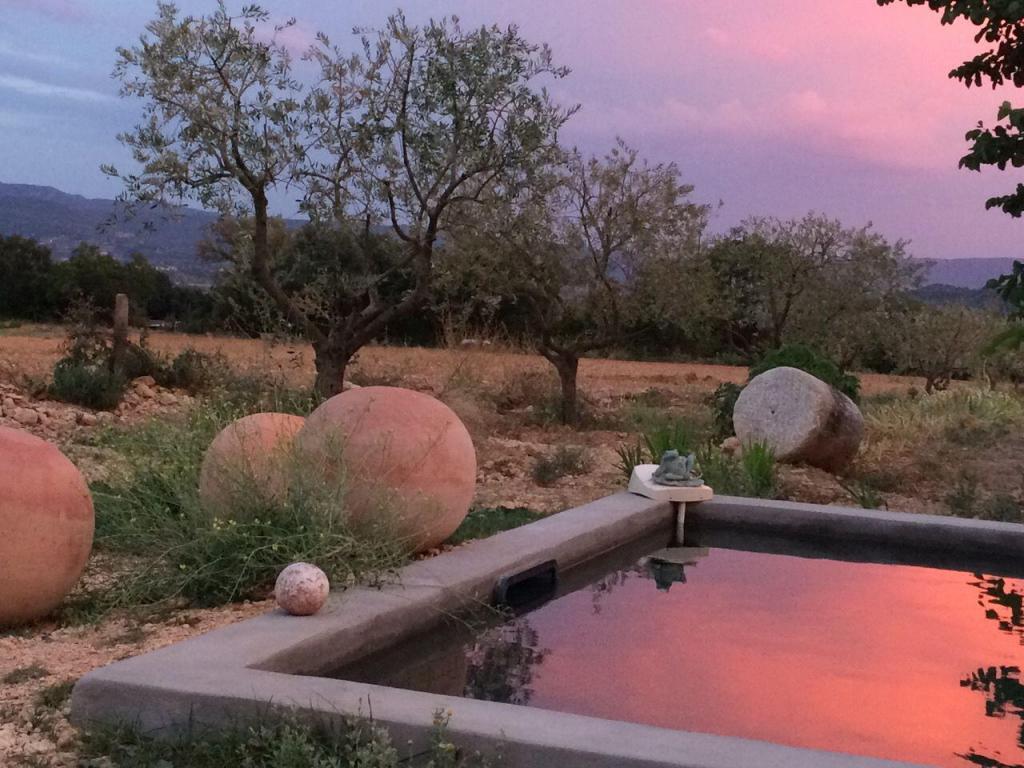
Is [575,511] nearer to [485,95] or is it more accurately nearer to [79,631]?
[79,631]

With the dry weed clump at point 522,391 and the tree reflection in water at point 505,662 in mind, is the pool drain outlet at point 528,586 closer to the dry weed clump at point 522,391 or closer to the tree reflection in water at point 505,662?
the tree reflection in water at point 505,662

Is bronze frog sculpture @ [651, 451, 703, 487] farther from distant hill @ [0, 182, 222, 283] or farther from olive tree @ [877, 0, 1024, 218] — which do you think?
distant hill @ [0, 182, 222, 283]

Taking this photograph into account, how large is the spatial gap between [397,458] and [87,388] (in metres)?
8.50

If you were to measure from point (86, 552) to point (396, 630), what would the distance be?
1522 millimetres

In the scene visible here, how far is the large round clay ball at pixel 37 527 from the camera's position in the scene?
187 inches

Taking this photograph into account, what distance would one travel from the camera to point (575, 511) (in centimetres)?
688

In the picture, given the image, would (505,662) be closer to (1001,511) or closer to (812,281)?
(1001,511)

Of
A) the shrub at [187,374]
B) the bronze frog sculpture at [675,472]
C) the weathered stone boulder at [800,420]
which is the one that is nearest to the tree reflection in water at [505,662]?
the bronze frog sculpture at [675,472]

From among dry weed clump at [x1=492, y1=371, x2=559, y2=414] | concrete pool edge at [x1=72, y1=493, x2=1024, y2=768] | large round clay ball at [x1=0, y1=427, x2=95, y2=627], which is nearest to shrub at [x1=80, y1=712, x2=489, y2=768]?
concrete pool edge at [x1=72, y1=493, x2=1024, y2=768]

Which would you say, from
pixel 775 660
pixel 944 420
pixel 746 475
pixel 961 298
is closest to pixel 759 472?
pixel 746 475

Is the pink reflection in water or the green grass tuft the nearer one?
the pink reflection in water

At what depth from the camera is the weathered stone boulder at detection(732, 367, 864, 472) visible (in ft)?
35.1

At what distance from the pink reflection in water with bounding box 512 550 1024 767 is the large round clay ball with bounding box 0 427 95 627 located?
210cm

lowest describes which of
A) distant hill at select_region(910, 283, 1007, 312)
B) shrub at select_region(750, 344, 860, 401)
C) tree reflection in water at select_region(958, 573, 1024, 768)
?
tree reflection in water at select_region(958, 573, 1024, 768)
